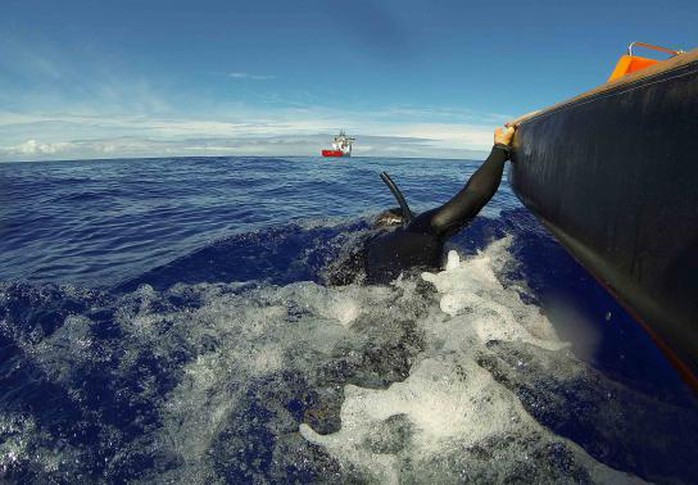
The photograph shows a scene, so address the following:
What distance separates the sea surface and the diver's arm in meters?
0.45

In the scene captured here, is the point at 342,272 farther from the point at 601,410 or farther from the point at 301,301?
the point at 601,410

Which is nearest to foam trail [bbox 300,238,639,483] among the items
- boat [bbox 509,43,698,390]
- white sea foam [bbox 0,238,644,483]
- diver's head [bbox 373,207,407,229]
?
white sea foam [bbox 0,238,644,483]

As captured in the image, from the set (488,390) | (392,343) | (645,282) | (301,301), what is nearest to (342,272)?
(301,301)

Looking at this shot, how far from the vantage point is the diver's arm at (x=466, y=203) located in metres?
4.20

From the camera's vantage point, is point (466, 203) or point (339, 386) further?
point (466, 203)

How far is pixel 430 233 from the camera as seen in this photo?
4223 millimetres

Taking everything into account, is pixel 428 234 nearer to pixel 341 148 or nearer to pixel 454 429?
pixel 454 429

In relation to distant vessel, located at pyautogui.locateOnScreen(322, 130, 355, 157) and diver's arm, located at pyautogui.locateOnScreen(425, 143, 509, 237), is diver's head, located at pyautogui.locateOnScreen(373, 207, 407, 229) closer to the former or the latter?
diver's arm, located at pyautogui.locateOnScreen(425, 143, 509, 237)

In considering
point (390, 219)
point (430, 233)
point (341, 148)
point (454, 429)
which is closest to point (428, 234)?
point (430, 233)

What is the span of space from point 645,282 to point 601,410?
3.12 feet

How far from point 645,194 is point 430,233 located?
2212 millimetres

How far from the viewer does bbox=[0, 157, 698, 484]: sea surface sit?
2352mm

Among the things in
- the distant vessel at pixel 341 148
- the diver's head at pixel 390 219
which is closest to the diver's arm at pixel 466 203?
the diver's head at pixel 390 219

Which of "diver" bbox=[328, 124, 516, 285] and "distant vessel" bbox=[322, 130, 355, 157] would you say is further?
"distant vessel" bbox=[322, 130, 355, 157]
